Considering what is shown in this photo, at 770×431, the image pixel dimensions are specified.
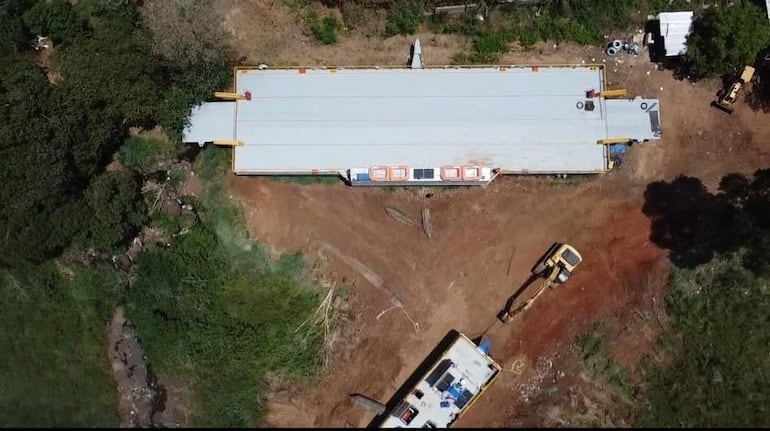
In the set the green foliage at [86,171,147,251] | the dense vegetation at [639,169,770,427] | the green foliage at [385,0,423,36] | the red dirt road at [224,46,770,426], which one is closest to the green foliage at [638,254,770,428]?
the dense vegetation at [639,169,770,427]

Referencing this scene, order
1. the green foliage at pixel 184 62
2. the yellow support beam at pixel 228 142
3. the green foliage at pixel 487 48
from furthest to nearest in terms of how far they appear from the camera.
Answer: the green foliage at pixel 487 48 → the yellow support beam at pixel 228 142 → the green foliage at pixel 184 62

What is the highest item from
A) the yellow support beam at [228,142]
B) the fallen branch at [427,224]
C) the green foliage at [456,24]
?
the green foliage at [456,24]

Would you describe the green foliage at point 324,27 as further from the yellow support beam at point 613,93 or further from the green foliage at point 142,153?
the yellow support beam at point 613,93

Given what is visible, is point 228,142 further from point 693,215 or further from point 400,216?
point 693,215

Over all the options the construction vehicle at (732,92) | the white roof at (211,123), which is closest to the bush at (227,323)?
the white roof at (211,123)

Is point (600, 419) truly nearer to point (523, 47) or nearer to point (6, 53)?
point (523, 47)

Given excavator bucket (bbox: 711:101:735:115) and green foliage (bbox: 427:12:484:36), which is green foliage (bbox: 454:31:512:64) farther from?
excavator bucket (bbox: 711:101:735:115)
